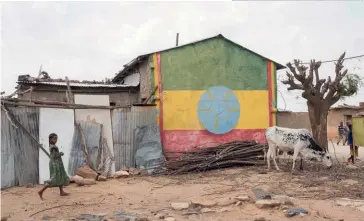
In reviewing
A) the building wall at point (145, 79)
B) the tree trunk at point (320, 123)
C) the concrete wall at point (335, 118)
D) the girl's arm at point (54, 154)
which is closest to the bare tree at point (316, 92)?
the tree trunk at point (320, 123)

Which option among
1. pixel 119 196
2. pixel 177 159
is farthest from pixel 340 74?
pixel 119 196

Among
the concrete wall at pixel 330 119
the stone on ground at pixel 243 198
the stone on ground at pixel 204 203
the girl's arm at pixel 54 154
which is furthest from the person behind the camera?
the concrete wall at pixel 330 119

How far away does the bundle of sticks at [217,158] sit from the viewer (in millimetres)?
11852

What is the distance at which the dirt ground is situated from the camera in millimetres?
6719

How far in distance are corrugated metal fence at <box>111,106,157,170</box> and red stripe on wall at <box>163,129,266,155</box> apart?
1.62 m

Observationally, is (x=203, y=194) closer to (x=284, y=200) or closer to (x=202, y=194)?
(x=202, y=194)

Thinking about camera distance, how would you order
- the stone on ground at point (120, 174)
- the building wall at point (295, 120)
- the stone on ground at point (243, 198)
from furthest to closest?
the building wall at point (295, 120)
the stone on ground at point (120, 174)
the stone on ground at point (243, 198)

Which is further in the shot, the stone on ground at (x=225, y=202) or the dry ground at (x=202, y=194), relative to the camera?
the stone on ground at (x=225, y=202)

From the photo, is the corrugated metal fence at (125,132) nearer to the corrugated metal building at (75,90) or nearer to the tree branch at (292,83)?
the corrugated metal building at (75,90)

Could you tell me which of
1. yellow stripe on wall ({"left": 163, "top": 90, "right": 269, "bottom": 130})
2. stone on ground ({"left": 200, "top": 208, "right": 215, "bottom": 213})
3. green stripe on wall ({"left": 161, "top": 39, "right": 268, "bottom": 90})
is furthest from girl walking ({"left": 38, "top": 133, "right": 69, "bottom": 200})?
green stripe on wall ({"left": 161, "top": 39, "right": 268, "bottom": 90})

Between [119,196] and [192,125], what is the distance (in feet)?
18.1

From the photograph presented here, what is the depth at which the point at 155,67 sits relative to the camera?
1335cm

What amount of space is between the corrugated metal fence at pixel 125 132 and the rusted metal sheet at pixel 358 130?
7.66 meters

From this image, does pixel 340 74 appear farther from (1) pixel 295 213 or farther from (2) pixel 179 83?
(1) pixel 295 213
